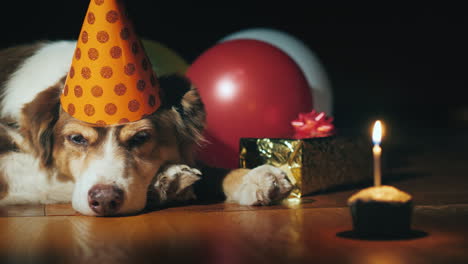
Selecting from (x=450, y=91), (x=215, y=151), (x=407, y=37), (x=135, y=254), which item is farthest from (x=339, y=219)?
(x=450, y=91)

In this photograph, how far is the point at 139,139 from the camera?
2.31 meters

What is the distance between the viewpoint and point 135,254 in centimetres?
160

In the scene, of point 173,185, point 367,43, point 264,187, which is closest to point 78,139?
point 173,185

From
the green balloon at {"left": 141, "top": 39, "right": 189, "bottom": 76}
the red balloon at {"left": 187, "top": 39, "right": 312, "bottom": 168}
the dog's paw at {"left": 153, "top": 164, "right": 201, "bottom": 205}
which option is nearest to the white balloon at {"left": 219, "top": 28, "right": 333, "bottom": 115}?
the red balloon at {"left": 187, "top": 39, "right": 312, "bottom": 168}

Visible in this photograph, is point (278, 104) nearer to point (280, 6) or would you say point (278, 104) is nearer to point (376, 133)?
point (376, 133)

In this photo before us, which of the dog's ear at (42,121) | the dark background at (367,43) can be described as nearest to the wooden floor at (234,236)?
the dog's ear at (42,121)

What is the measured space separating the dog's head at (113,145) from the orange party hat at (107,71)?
0.19ft

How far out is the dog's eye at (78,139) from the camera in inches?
90.0

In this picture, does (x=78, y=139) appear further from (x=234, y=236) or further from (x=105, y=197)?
(x=234, y=236)

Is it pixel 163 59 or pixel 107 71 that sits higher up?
pixel 163 59

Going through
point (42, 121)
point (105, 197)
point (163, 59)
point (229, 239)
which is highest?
point (163, 59)

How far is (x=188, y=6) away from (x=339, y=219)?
391 centimetres

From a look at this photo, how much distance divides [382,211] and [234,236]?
424 mm

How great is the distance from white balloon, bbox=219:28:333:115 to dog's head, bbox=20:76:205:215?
1.13 metres
